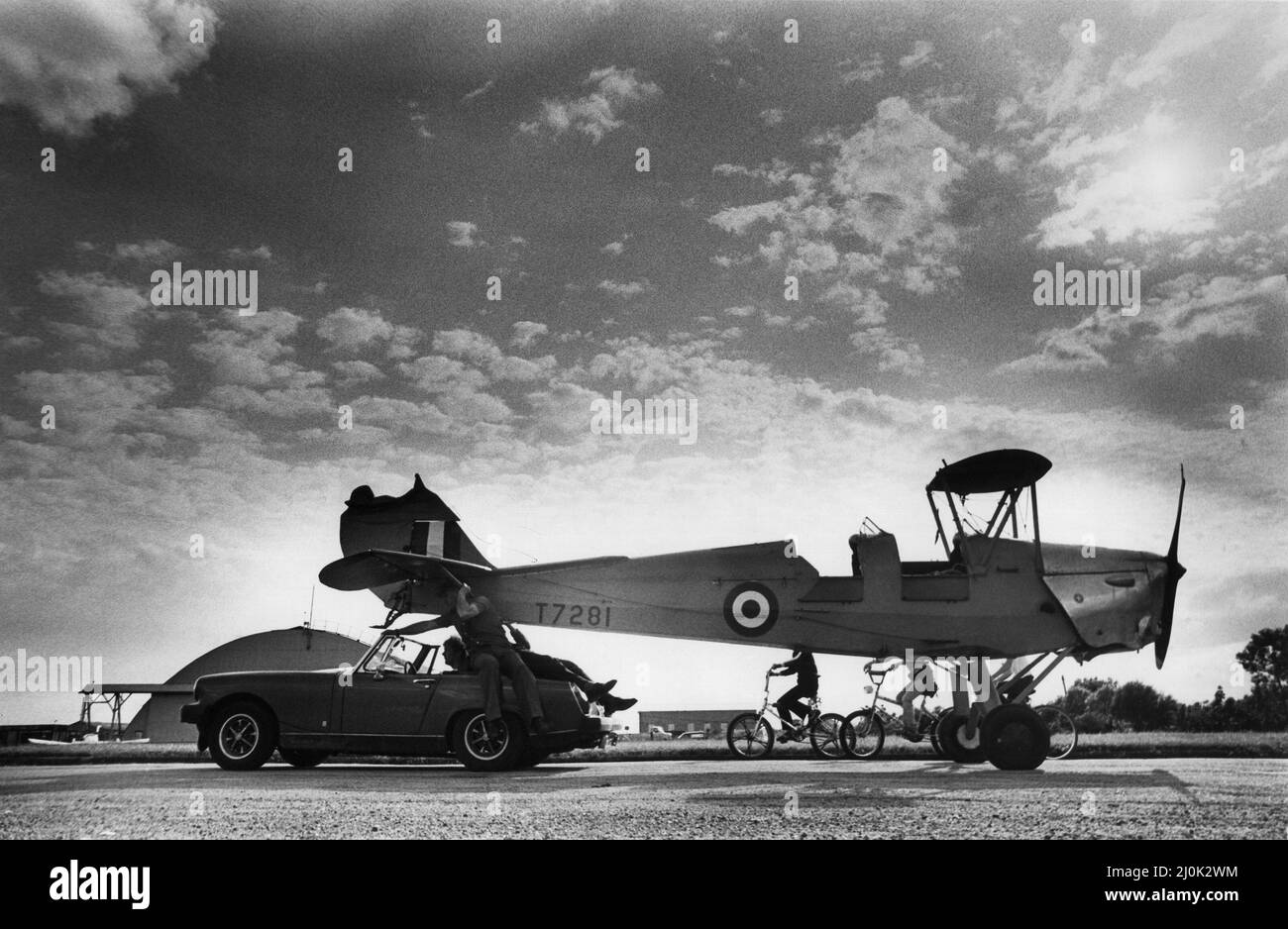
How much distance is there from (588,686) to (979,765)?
5.15 metres

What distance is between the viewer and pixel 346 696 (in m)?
11.1

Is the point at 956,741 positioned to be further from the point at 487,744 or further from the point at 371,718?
the point at 371,718

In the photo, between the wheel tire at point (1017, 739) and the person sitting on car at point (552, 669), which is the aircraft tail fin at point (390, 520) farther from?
the wheel tire at point (1017, 739)

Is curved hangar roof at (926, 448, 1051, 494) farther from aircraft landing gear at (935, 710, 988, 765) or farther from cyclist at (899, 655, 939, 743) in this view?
aircraft landing gear at (935, 710, 988, 765)

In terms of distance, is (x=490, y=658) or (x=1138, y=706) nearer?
(x=490, y=658)

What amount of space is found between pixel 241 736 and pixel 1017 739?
9.05 m

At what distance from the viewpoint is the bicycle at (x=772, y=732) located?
13.5m

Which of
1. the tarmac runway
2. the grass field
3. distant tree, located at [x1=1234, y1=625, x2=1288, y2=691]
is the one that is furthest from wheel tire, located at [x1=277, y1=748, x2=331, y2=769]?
distant tree, located at [x1=1234, y1=625, x2=1288, y2=691]

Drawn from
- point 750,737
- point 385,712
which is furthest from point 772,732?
point 385,712

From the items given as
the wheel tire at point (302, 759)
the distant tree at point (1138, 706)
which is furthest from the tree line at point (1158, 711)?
the wheel tire at point (302, 759)

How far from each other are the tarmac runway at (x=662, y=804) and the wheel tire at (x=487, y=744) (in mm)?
256

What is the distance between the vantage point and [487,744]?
11.0m
